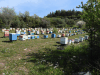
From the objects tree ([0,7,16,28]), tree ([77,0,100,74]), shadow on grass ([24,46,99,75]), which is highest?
tree ([0,7,16,28])

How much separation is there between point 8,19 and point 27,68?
44107mm

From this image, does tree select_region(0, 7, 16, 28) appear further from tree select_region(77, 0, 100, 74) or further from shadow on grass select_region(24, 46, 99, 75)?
tree select_region(77, 0, 100, 74)

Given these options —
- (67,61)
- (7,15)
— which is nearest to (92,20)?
(67,61)

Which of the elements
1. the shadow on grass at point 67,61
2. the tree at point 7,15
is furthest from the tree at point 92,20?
the tree at point 7,15

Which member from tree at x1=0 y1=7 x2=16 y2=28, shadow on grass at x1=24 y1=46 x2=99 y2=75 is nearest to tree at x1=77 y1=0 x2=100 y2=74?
shadow on grass at x1=24 y1=46 x2=99 y2=75

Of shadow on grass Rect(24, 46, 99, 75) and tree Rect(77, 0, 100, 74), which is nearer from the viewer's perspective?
shadow on grass Rect(24, 46, 99, 75)

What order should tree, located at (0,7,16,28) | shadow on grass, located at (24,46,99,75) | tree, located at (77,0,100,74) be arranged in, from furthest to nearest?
tree, located at (0,7,16,28)
tree, located at (77,0,100,74)
shadow on grass, located at (24,46,99,75)

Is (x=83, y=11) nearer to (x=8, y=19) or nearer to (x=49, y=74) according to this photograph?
(x=49, y=74)

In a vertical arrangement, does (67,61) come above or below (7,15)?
below

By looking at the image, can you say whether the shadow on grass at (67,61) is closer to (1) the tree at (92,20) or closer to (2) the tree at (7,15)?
(1) the tree at (92,20)

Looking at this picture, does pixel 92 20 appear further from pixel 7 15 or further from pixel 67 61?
pixel 7 15

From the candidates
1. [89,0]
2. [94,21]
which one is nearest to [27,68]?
[94,21]

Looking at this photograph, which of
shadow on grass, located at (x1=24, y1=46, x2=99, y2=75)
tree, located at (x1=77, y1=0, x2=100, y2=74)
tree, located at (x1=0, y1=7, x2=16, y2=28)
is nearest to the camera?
shadow on grass, located at (x1=24, y1=46, x2=99, y2=75)

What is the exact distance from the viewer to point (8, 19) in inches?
1682
